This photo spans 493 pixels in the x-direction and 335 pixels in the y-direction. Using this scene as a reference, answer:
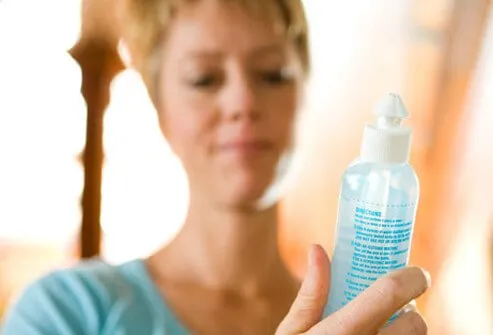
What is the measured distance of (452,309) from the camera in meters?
1.29

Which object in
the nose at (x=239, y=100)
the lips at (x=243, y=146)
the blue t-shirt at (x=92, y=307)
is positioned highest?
the nose at (x=239, y=100)

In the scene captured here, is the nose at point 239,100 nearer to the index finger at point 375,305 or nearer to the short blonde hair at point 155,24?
the short blonde hair at point 155,24

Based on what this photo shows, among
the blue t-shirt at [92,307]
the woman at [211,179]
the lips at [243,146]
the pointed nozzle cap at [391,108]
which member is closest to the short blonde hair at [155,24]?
the woman at [211,179]

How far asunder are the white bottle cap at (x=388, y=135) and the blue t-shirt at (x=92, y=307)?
0.41 m

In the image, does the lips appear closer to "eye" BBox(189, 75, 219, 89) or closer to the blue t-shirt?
"eye" BBox(189, 75, 219, 89)

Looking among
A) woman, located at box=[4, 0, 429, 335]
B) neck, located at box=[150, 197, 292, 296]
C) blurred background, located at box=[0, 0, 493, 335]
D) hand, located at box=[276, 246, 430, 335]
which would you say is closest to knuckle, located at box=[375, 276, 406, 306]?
hand, located at box=[276, 246, 430, 335]

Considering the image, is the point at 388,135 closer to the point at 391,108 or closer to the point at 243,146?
the point at 391,108

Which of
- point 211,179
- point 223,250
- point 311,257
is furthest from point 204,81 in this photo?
point 311,257

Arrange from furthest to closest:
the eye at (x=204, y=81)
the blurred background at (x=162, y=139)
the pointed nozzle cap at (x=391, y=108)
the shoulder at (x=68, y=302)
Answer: the blurred background at (x=162, y=139)
the eye at (x=204, y=81)
the shoulder at (x=68, y=302)
the pointed nozzle cap at (x=391, y=108)

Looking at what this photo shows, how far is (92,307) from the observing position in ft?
2.31

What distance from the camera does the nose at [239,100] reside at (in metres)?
0.78

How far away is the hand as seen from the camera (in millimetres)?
435

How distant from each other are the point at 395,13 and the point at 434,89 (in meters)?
0.19

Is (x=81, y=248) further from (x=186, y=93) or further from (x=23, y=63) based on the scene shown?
(x=186, y=93)
